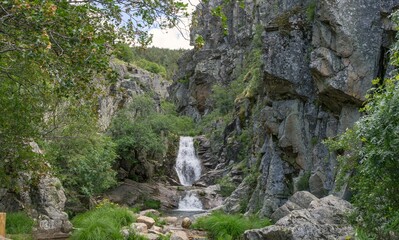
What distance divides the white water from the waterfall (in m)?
7.08

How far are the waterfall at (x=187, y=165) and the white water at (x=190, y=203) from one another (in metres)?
7.08

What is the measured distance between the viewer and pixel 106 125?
3425 cm

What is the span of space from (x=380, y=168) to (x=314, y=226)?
4233mm

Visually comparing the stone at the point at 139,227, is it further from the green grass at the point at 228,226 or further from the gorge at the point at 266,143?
the green grass at the point at 228,226

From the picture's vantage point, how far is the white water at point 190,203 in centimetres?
2766

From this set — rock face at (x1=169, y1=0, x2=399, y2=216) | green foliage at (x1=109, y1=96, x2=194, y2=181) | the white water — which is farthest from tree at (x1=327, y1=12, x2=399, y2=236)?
green foliage at (x1=109, y1=96, x2=194, y2=181)

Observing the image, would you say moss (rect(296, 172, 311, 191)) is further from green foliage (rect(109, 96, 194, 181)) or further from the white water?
green foliage (rect(109, 96, 194, 181))

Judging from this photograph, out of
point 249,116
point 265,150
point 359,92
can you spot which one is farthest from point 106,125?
point 359,92

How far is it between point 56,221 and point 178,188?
1763 cm

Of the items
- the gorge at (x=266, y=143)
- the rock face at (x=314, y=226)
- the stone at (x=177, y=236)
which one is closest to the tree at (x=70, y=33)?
the gorge at (x=266, y=143)

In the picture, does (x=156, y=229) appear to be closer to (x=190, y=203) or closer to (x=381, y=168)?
(x=381, y=168)

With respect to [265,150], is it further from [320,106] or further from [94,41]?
[94,41]

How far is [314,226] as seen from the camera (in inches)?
405

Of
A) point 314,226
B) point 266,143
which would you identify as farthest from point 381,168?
point 266,143
